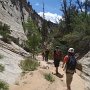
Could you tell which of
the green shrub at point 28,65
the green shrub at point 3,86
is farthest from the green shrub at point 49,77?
the green shrub at point 3,86

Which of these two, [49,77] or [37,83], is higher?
[49,77]

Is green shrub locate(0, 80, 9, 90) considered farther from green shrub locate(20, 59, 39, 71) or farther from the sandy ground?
green shrub locate(20, 59, 39, 71)

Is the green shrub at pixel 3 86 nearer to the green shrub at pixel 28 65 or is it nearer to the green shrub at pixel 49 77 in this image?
the green shrub at pixel 49 77

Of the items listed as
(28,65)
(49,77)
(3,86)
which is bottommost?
(3,86)

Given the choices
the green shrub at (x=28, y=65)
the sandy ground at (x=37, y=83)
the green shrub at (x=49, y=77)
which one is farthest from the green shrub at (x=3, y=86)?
the green shrub at (x=28, y=65)

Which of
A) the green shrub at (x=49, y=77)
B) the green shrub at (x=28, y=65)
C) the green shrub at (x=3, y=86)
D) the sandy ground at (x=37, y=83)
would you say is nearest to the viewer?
the green shrub at (x=3, y=86)

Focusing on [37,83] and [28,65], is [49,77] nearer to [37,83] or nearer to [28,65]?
[37,83]

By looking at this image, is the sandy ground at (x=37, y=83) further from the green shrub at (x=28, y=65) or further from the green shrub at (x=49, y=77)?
the green shrub at (x=28, y=65)

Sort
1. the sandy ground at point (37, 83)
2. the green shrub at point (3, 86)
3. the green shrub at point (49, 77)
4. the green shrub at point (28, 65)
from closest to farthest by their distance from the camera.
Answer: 1. the green shrub at point (3, 86)
2. the sandy ground at point (37, 83)
3. the green shrub at point (49, 77)
4. the green shrub at point (28, 65)

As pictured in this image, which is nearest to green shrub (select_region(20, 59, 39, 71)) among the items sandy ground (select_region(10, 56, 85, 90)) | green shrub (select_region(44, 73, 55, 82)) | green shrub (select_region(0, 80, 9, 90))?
sandy ground (select_region(10, 56, 85, 90))

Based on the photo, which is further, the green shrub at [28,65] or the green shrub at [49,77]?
the green shrub at [28,65]

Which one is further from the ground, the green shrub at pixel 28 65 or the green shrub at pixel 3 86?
the green shrub at pixel 28 65

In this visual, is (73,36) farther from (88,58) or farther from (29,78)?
(29,78)

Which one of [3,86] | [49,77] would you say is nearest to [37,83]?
[49,77]
